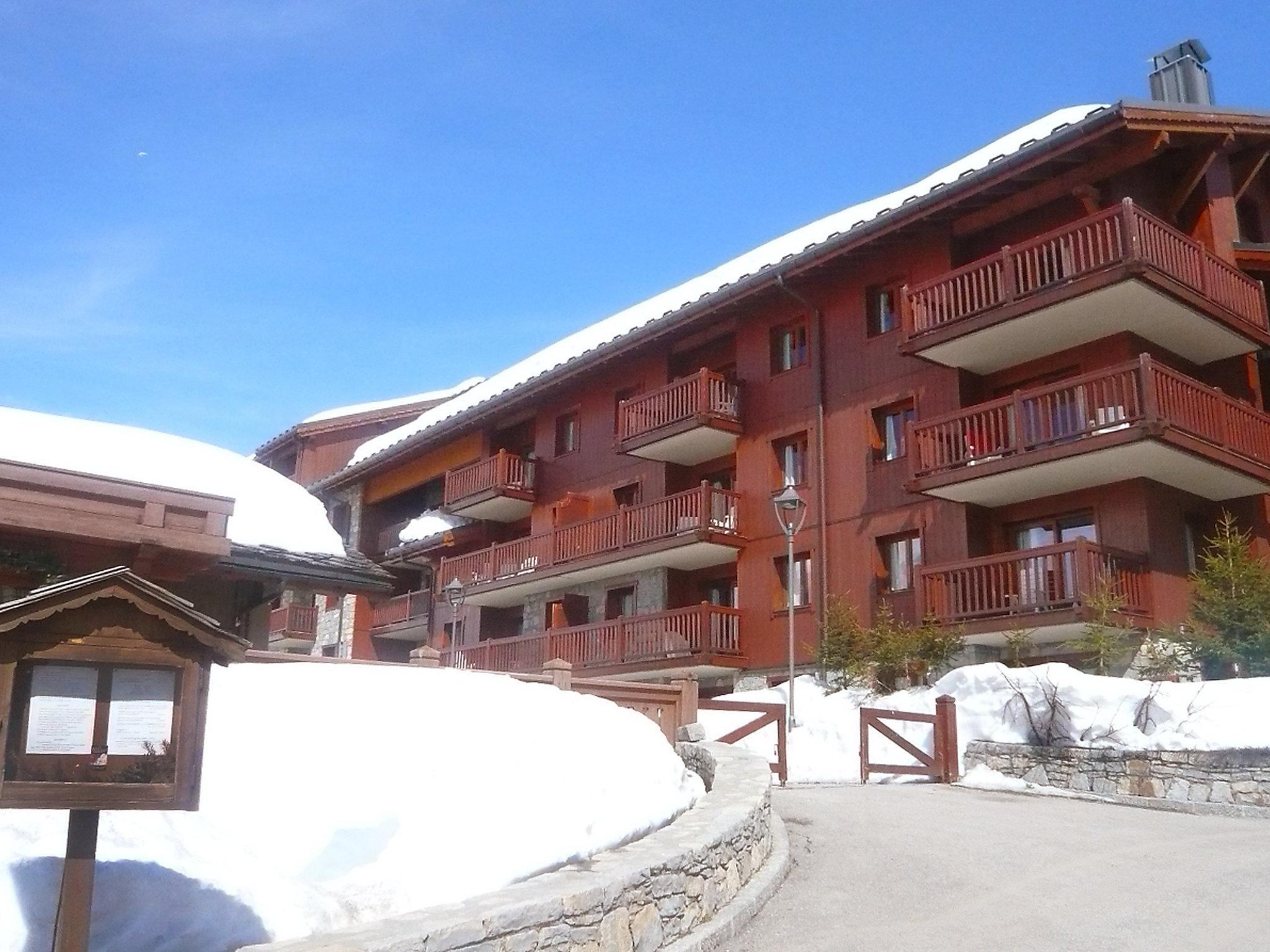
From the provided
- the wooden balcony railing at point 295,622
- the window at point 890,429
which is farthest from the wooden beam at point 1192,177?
the wooden balcony railing at point 295,622

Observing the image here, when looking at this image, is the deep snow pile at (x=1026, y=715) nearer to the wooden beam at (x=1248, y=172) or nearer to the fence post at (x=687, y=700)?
the fence post at (x=687, y=700)

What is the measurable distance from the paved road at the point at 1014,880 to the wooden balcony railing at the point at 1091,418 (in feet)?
19.1

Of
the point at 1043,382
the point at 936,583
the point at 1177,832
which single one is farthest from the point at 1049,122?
the point at 1177,832

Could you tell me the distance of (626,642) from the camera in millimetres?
24391

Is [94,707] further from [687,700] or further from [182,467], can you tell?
[687,700]

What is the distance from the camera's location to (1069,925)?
25.3 ft

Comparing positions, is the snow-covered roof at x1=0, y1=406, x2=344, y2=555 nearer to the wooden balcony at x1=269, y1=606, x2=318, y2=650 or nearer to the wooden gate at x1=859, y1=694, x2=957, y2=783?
the wooden gate at x1=859, y1=694, x2=957, y2=783

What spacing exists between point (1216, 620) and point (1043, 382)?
492 centimetres

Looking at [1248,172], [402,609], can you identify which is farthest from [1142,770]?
[402,609]

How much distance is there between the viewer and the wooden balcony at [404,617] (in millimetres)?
33938

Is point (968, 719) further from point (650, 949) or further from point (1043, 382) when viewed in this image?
point (650, 949)

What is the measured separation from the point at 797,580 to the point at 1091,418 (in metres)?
6.70

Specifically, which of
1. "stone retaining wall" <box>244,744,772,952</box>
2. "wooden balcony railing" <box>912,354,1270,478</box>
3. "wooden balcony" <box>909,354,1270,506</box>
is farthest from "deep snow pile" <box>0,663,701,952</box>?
"wooden balcony railing" <box>912,354,1270,478</box>

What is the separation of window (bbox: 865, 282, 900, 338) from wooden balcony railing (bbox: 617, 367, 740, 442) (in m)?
3.35
